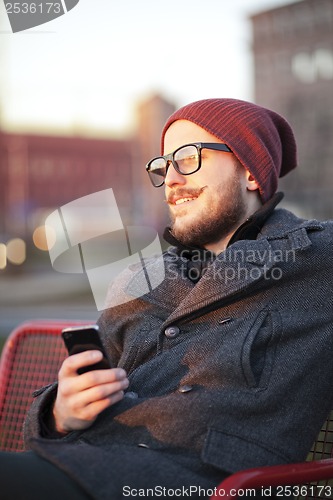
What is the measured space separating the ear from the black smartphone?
3.20ft

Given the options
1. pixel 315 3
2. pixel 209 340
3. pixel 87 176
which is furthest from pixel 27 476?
pixel 87 176

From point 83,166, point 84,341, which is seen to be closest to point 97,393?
point 84,341

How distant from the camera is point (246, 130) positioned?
2545 mm

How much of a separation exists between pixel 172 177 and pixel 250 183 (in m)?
0.32

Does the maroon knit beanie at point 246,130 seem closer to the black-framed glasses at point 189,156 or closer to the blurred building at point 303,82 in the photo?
the black-framed glasses at point 189,156

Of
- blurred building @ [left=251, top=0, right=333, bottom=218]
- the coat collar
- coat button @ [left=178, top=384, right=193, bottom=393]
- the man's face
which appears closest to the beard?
the man's face

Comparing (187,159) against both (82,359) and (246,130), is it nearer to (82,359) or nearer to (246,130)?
(246,130)

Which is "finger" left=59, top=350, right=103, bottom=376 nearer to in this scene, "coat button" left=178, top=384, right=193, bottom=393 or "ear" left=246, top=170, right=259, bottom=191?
"coat button" left=178, top=384, right=193, bottom=393

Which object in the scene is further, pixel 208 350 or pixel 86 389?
pixel 208 350

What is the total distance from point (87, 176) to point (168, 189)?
58788mm

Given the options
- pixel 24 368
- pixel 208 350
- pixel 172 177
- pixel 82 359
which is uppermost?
pixel 172 177

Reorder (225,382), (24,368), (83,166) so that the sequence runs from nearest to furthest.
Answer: (225,382) < (24,368) < (83,166)

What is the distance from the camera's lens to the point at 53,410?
6.99 feet

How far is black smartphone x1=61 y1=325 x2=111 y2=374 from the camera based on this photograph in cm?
188
